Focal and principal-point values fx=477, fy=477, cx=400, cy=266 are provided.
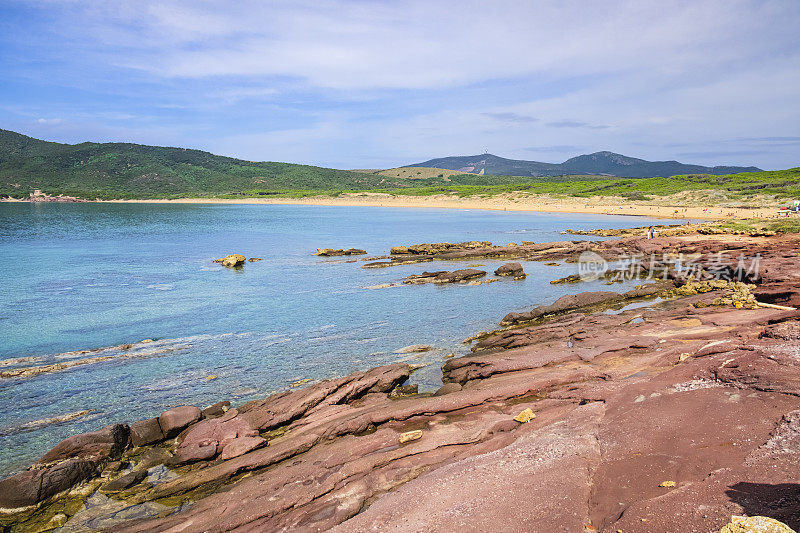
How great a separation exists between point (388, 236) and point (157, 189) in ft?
529

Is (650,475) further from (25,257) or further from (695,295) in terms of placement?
(25,257)

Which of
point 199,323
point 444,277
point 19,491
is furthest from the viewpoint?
point 444,277

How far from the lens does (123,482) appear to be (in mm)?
11312

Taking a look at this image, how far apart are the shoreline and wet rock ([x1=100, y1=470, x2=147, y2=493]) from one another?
7020cm

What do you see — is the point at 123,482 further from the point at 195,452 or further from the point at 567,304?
the point at 567,304

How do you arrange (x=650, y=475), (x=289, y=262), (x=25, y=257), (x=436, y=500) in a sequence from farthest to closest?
1. (x=25, y=257)
2. (x=289, y=262)
3. (x=436, y=500)
4. (x=650, y=475)

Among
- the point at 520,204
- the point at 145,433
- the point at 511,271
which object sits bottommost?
the point at 145,433

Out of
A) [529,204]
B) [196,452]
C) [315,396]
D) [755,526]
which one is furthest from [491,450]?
[529,204]

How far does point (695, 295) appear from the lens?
81.1 feet

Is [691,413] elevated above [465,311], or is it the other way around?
[691,413]

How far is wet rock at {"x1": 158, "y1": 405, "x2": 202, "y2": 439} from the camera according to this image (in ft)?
43.8

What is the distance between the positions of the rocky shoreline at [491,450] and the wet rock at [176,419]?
0.05m

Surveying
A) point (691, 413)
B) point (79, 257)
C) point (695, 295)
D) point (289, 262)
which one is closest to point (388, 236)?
point (289, 262)

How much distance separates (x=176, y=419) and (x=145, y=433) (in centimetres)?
82
